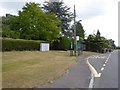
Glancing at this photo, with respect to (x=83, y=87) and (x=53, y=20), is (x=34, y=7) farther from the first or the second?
(x=83, y=87)

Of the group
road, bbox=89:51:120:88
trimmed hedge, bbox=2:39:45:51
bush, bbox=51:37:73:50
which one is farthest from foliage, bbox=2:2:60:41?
road, bbox=89:51:120:88

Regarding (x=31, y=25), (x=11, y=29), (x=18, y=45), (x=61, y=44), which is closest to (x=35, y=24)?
(x=31, y=25)

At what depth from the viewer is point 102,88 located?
12.9m

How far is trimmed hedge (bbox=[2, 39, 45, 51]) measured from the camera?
40459 millimetres

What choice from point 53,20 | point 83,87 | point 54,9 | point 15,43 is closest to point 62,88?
point 83,87

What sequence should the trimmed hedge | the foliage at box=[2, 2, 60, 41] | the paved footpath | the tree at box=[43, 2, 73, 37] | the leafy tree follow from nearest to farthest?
the paved footpath
the trimmed hedge
the leafy tree
the foliage at box=[2, 2, 60, 41]
the tree at box=[43, 2, 73, 37]

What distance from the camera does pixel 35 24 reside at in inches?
2427

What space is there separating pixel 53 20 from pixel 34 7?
6.75 meters

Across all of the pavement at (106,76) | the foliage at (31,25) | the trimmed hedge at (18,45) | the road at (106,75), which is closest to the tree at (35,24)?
the foliage at (31,25)

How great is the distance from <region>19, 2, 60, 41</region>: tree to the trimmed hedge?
7367 millimetres

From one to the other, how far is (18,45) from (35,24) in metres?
17.0

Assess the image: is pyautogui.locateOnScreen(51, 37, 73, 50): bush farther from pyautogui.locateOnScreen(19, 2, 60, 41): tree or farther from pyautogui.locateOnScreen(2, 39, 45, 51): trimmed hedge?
pyautogui.locateOnScreen(2, 39, 45, 51): trimmed hedge

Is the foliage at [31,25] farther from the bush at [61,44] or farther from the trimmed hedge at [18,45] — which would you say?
the trimmed hedge at [18,45]

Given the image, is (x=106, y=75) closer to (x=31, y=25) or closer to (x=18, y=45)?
(x=18, y=45)
